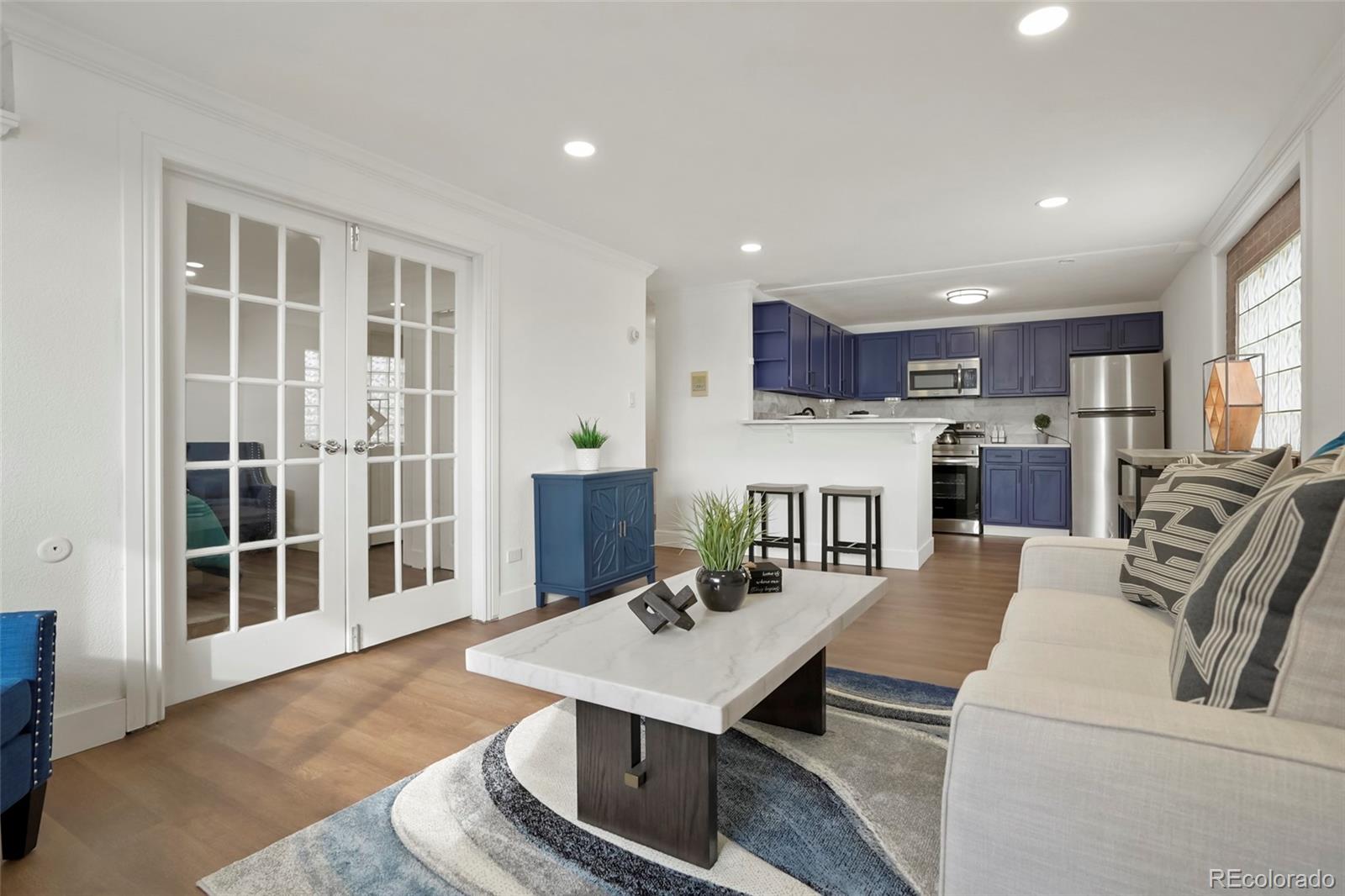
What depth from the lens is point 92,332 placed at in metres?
2.27

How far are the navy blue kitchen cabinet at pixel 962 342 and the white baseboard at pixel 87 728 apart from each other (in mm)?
7386

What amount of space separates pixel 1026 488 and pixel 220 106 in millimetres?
6881

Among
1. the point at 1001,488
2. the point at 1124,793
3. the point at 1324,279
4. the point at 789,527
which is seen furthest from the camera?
the point at 1001,488

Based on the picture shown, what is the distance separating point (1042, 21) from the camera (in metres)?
2.14

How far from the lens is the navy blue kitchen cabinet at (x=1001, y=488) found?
683 centimetres

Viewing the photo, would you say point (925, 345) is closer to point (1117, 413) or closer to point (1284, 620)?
point (1117, 413)

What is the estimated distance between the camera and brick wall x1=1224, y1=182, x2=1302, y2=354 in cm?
331

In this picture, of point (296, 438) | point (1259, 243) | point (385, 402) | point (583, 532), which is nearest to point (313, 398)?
point (296, 438)

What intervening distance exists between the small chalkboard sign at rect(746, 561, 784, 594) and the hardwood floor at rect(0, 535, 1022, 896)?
Answer: 0.92 meters

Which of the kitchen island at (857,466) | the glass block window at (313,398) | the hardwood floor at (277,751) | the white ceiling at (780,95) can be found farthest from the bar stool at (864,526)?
the glass block window at (313,398)

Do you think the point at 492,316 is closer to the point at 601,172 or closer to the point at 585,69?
the point at 601,172

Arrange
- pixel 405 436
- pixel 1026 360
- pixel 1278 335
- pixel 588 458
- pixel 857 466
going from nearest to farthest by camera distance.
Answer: pixel 405 436 → pixel 1278 335 → pixel 588 458 → pixel 857 466 → pixel 1026 360

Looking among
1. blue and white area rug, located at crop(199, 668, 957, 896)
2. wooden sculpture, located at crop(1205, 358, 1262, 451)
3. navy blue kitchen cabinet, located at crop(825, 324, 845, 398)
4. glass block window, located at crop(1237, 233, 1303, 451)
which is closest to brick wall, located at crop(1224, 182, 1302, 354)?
glass block window, located at crop(1237, 233, 1303, 451)

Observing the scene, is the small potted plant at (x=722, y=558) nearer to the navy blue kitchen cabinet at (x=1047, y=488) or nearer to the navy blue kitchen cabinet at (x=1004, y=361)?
the navy blue kitchen cabinet at (x=1047, y=488)
